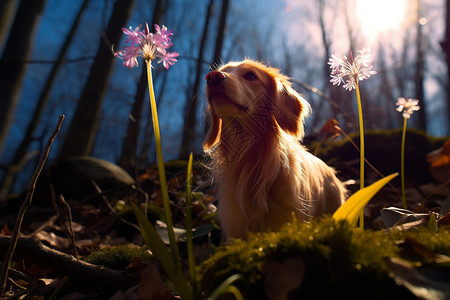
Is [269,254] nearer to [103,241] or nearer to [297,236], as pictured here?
[297,236]

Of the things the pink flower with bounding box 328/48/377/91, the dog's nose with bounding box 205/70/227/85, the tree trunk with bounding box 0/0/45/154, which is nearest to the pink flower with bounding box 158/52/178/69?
the dog's nose with bounding box 205/70/227/85

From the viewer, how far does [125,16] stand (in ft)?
21.3

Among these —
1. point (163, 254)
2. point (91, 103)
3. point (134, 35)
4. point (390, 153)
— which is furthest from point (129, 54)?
point (91, 103)

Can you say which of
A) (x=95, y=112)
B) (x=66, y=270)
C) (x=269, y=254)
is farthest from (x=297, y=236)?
(x=95, y=112)

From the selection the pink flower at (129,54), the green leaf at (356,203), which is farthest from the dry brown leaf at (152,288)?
the pink flower at (129,54)

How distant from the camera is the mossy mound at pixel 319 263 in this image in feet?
2.40

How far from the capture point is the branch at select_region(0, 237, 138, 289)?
4.31ft

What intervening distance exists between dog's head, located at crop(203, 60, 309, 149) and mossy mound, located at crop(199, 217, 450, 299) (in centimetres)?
108

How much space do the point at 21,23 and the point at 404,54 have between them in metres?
23.3

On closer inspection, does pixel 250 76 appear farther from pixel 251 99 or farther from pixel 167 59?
pixel 167 59

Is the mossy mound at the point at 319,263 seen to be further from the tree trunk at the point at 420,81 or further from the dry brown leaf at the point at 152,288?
the tree trunk at the point at 420,81

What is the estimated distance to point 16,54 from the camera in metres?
7.44

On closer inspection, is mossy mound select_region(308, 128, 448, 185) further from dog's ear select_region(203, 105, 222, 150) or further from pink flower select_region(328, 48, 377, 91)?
pink flower select_region(328, 48, 377, 91)

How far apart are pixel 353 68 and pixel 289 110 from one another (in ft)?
2.80
